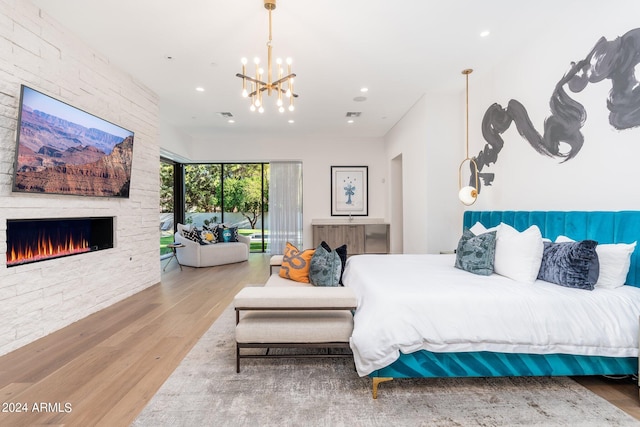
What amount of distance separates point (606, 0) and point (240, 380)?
407cm

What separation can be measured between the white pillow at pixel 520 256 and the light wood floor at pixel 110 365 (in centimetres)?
76

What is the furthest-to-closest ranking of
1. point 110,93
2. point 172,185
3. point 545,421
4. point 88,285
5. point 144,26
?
point 172,185 < point 110,93 < point 88,285 < point 144,26 < point 545,421

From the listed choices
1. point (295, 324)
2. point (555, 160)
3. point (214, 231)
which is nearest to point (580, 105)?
point (555, 160)

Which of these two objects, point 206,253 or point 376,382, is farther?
point 206,253

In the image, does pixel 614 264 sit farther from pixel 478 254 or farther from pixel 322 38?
pixel 322 38

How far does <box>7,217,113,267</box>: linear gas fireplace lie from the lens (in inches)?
104

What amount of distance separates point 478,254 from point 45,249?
13.3ft

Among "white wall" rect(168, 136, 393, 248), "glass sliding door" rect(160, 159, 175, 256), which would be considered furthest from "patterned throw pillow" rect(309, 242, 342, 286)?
"glass sliding door" rect(160, 159, 175, 256)

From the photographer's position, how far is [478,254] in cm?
272

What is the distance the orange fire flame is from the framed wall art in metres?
5.12

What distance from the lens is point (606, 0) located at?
2473mm

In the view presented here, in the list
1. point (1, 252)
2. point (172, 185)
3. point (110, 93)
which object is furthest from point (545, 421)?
point (172, 185)

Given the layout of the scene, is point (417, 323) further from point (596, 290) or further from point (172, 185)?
point (172, 185)

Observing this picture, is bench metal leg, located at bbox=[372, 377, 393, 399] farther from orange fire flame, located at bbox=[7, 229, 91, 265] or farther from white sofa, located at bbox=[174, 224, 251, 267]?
white sofa, located at bbox=[174, 224, 251, 267]
